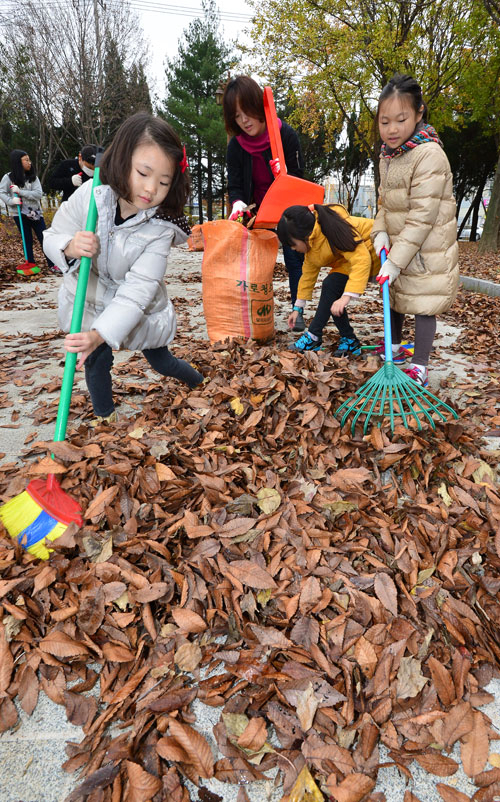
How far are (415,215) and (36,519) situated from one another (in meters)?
2.44

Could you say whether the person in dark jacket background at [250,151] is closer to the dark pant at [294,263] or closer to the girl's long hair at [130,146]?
the dark pant at [294,263]

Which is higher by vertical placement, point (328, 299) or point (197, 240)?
point (197, 240)

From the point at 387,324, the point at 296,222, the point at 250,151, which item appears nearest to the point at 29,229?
the point at 250,151

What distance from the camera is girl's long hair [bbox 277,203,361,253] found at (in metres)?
2.96

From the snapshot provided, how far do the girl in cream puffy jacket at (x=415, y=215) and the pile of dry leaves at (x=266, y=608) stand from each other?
936 mm

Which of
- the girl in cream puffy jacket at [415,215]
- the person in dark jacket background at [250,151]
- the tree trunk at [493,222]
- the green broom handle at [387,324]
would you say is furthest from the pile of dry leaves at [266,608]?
the tree trunk at [493,222]

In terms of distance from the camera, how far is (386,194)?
9.25 ft

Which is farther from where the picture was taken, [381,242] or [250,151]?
[250,151]

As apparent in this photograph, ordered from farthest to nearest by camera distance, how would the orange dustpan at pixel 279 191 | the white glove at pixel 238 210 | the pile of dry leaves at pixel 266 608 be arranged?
the white glove at pixel 238 210, the orange dustpan at pixel 279 191, the pile of dry leaves at pixel 266 608

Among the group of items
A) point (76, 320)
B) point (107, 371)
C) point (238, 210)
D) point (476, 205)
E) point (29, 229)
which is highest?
point (476, 205)

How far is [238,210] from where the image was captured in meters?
3.39

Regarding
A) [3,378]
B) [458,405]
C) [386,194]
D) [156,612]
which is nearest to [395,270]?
[386,194]

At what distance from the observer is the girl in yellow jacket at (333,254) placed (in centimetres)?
297

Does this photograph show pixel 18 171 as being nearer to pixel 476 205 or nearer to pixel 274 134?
pixel 274 134
